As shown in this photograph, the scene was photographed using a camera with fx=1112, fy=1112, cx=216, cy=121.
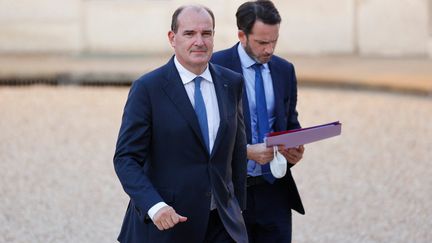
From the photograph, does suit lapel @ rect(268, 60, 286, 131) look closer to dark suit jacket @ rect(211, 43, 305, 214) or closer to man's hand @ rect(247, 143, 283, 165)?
dark suit jacket @ rect(211, 43, 305, 214)

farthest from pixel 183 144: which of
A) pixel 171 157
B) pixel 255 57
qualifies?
pixel 255 57

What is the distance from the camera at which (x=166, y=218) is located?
3.97 metres

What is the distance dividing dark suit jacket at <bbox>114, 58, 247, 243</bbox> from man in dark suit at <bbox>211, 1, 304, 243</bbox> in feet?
2.36

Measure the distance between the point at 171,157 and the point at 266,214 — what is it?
1.11 m

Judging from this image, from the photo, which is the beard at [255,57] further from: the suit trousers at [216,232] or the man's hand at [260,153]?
the suit trousers at [216,232]

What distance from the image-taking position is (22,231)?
7.48 m

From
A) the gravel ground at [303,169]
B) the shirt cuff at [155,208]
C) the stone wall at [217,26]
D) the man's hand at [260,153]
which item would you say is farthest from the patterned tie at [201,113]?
the stone wall at [217,26]

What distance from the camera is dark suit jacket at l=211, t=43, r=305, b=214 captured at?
508 cm

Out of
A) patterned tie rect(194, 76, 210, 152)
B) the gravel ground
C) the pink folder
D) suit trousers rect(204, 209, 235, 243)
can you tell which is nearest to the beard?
the pink folder

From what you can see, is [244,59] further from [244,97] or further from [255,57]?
[244,97]

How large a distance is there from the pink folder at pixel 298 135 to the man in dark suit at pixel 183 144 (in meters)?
0.27

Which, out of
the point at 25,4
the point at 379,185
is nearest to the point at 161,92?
the point at 379,185

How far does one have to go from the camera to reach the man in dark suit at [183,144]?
4098 millimetres

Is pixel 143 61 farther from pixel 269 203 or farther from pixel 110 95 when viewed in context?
pixel 269 203
